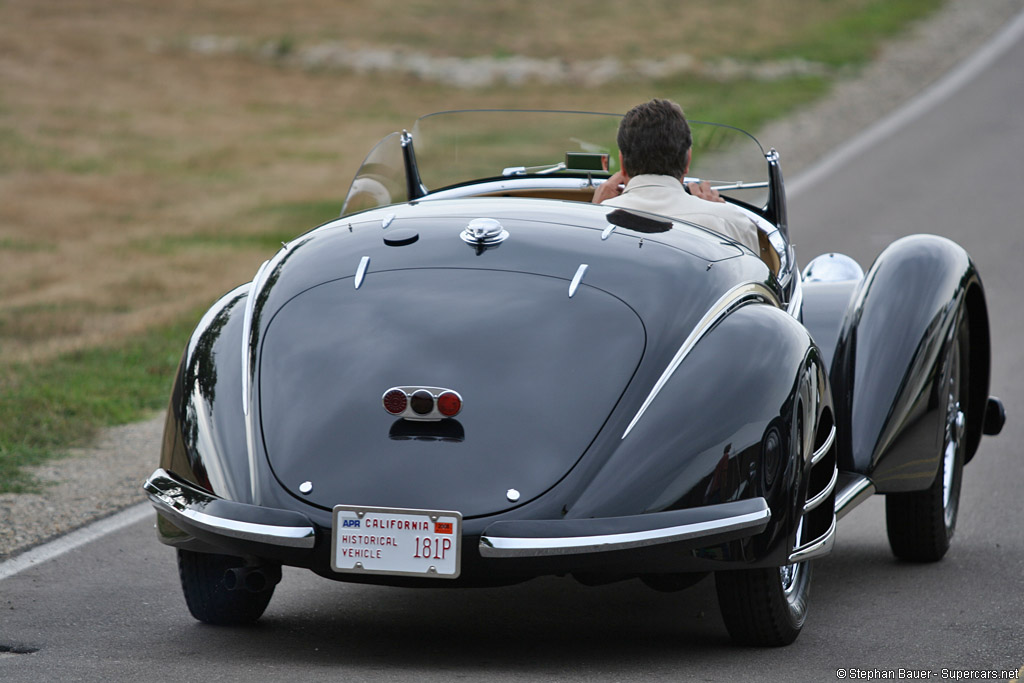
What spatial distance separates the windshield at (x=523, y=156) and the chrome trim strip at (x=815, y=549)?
1791 millimetres

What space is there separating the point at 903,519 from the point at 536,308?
80.3 inches

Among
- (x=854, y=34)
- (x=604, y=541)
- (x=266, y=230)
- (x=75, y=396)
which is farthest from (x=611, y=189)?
(x=854, y=34)

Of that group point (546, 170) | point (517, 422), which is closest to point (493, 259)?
point (517, 422)

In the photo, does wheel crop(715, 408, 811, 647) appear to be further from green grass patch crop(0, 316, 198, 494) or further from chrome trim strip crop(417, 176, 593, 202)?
green grass patch crop(0, 316, 198, 494)

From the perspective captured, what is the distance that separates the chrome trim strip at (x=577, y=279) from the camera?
3863mm

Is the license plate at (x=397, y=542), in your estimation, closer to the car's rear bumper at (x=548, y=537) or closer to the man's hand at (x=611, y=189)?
the car's rear bumper at (x=548, y=537)

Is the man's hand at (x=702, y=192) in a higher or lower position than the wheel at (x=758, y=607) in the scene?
higher

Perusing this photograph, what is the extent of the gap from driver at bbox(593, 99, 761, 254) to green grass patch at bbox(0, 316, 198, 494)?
299 centimetres

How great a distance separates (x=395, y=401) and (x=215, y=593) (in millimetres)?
942

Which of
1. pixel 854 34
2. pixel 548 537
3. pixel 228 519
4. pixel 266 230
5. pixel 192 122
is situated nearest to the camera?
pixel 548 537

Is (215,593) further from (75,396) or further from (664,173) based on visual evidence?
(75,396)

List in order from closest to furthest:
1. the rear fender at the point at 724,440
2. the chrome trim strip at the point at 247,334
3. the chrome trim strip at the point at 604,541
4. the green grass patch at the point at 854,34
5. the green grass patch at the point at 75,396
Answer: the chrome trim strip at the point at 604,541 → the rear fender at the point at 724,440 → the chrome trim strip at the point at 247,334 → the green grass patch at the point at 75,396 → the green grass patch at the point at 854,34

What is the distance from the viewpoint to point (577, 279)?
3891 mm

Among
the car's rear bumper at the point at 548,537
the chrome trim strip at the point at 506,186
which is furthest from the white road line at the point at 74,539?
the chrome trim strip at the point at 506,186
